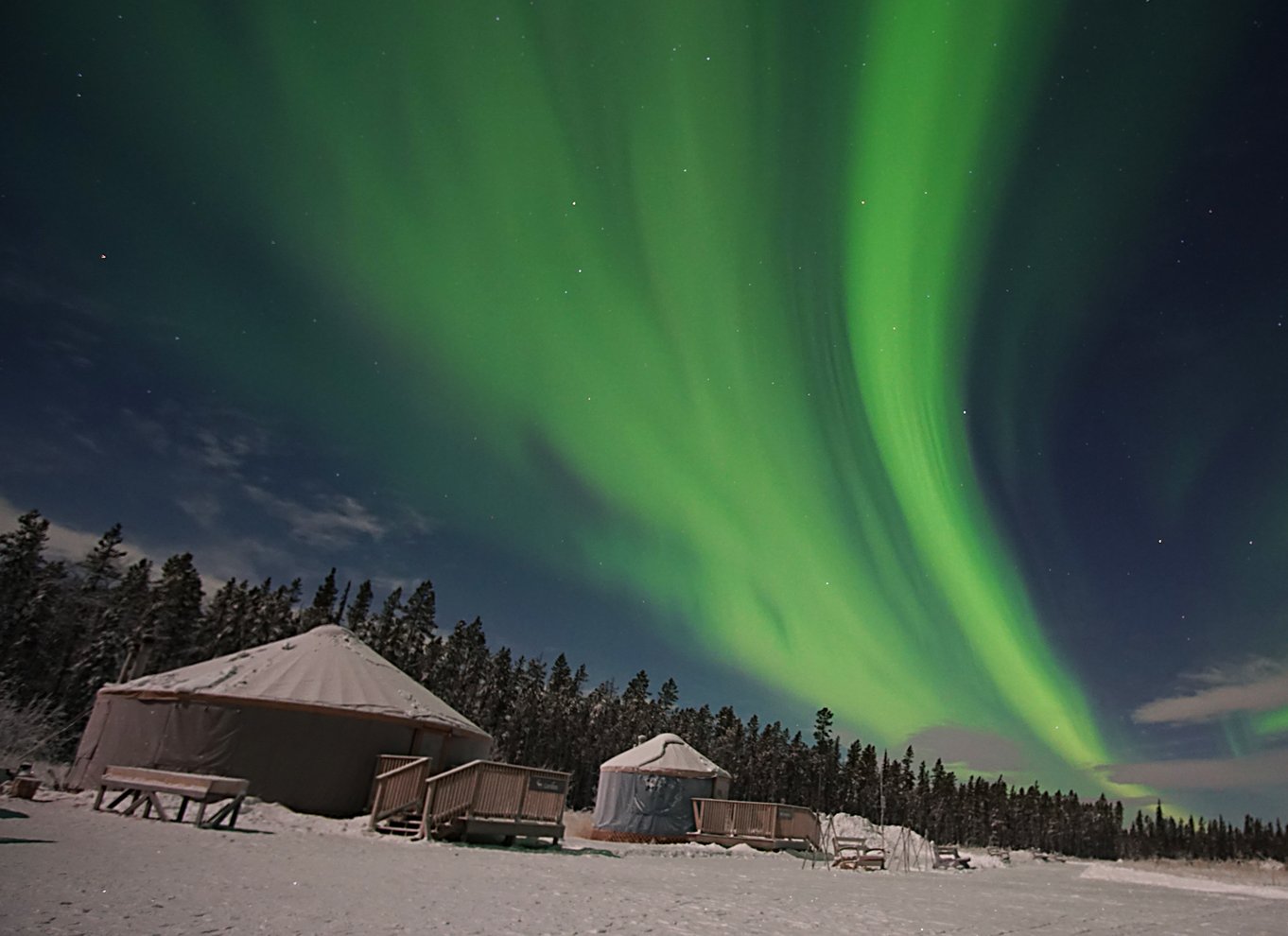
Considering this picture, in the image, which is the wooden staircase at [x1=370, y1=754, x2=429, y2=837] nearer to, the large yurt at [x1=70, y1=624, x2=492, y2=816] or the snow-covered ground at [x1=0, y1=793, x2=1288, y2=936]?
the snow-covered ground at [x1=0, y1=793, x2=1288, y2=936]

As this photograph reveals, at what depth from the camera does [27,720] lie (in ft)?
56.0

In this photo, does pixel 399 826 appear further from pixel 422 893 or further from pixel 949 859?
pixel 949 859

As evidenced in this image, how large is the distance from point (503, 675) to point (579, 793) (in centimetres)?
1271

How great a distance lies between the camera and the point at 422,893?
7.34 meters

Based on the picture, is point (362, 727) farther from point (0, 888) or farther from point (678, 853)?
point (0, 888)

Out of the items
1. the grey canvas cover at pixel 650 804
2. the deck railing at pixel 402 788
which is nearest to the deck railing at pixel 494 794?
the deck railing at pixel 402 788

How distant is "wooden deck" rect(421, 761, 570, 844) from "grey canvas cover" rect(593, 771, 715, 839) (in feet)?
26.1

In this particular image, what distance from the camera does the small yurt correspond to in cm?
2338

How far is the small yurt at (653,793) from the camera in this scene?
23375 mm

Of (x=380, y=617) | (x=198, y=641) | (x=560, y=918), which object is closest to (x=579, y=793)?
(x=380, y=617)

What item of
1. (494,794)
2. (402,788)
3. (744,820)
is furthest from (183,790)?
(744,820)

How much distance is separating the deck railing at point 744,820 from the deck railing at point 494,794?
28.0 feet

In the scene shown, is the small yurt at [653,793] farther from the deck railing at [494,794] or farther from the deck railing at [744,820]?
the deck railing at [494,794]

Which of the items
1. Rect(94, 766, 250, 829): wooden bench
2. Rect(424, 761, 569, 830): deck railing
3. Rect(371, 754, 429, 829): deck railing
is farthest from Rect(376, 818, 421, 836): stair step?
Rect(94, 766, 250, 829): wooden bench
